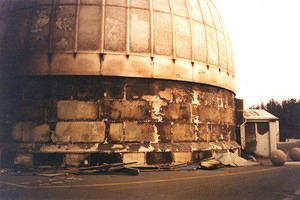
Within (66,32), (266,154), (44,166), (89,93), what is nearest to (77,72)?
(89,93)

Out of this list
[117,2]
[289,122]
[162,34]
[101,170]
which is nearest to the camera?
[101,170]

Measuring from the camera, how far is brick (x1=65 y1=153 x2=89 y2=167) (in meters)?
10.7

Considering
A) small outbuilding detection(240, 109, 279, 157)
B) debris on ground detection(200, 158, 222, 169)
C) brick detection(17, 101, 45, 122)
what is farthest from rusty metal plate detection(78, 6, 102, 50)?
small outbuilding detection(240, 109, 279, 157)

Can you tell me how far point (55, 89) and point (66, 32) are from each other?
2106 mm

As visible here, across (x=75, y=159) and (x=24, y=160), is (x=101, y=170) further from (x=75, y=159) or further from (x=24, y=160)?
(x=24, y=160)

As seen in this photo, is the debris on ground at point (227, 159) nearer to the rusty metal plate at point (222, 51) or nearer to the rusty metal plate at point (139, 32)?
the rusty metal plate at point (222, 51)

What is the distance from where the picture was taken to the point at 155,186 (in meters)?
7.85

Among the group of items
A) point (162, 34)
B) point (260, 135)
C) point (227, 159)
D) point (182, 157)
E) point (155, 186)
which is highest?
point (162, 34)

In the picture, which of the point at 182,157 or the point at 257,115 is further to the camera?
the point at 257,115

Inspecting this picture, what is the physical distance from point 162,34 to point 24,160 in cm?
676

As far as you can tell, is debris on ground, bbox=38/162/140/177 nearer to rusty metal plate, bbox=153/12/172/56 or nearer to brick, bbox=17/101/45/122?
brick, bbox=17/101/45/122

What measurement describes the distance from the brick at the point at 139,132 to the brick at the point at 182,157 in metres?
1.03

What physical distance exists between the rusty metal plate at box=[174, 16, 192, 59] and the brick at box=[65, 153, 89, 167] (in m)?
5.22

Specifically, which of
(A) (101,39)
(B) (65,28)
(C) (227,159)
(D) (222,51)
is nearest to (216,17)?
(D) (222,51)
